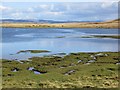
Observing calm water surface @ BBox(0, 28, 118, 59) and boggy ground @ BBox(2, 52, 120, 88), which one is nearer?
boggy ground @ BBox(2, 52, 120, 88)

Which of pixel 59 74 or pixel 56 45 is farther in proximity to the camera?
pixel 56 45

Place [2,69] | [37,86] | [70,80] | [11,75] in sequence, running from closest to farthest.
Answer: [37,86] < [70,80] < [11,75] < [2,69]

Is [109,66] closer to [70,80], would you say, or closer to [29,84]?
[70,80]

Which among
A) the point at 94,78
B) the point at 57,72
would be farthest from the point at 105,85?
the point at 57,72

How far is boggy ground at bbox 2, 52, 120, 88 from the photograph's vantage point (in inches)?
860

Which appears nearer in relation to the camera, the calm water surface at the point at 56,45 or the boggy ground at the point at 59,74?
the boggy ground at the point at 59,74

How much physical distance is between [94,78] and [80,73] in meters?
2.58

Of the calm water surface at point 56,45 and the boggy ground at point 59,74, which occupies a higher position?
the boggy ground at point 59,74

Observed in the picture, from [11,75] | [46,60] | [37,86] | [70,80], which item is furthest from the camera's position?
[46,60]

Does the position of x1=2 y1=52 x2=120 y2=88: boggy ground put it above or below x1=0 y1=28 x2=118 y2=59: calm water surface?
above

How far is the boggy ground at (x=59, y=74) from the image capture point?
21839 mm

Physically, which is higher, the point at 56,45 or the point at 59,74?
the point at 59,74

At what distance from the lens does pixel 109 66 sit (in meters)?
30.6

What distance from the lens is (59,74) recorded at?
2645 centimetres
